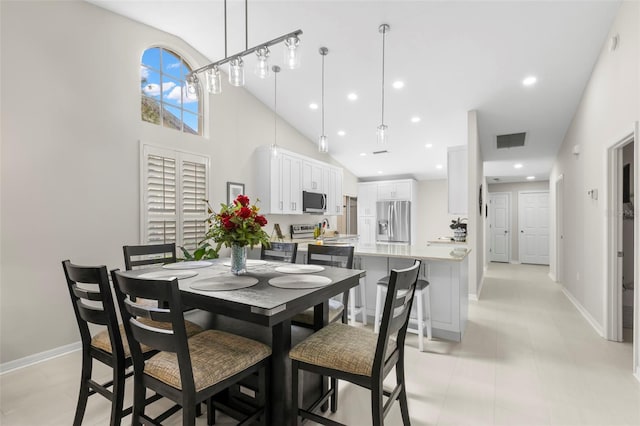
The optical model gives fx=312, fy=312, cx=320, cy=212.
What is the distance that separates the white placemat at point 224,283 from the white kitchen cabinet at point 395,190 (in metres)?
6.14

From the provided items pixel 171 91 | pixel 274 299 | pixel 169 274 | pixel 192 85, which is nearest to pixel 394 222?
pixel 171 91

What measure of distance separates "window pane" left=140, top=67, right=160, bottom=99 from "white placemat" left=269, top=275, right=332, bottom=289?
9.88 feet

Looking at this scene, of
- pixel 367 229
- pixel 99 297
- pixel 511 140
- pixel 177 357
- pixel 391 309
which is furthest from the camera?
pixel 367 229

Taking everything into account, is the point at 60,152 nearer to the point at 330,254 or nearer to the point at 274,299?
the point at 330,254

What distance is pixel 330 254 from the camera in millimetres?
2580

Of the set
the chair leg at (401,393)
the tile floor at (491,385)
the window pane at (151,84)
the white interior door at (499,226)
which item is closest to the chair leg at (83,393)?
the tile floor at (491,385)

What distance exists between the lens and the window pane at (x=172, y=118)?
379cm

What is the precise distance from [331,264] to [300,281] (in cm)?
97

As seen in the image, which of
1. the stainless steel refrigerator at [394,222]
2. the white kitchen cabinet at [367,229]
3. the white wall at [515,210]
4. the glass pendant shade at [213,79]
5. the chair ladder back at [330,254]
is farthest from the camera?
the white wall at [515,210]

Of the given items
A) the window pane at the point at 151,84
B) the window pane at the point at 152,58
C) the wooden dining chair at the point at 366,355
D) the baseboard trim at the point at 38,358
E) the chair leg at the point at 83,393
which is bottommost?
the baseboard trim at the point at 38,358

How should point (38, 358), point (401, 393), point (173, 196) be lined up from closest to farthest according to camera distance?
point (401, 393), point (38, 358), point (173, 196)

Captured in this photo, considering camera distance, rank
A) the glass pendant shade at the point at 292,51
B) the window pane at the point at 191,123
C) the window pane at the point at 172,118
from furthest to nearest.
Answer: the window pane at the point at 191,123 < the window pane at the point at 172,118 < the glass pendant shade at the point at 292,51

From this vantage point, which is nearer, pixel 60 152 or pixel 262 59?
pixel 262 59

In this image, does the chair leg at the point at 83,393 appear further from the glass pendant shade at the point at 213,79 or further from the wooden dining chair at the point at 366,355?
the glass pendant shade at the point at 213,79
